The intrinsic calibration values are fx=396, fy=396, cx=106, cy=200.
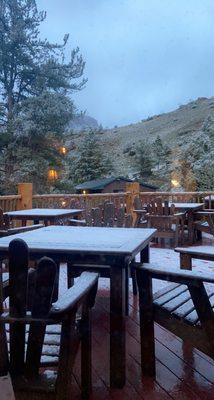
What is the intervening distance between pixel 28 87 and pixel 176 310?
54.0 ft

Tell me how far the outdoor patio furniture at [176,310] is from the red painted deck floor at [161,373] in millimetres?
107

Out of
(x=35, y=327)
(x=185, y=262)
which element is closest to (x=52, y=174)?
(x=185, y=262)

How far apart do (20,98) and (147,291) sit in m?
16.4

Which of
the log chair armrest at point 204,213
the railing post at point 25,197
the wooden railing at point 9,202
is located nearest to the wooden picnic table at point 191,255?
the log chair armrest at point 204,213

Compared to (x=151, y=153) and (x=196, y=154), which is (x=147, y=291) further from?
(x=151, y=153)

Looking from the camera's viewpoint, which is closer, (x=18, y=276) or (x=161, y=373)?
(x=18, y=276)

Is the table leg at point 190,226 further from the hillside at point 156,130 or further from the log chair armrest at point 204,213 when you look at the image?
the hillside at point 156,130

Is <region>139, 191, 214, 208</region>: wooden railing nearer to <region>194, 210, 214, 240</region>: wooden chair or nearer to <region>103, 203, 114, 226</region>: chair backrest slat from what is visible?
<region>194, 210, 214, 240</region>: wooden chair

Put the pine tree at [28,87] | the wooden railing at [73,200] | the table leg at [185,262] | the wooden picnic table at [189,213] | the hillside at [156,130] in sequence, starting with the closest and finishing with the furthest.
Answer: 1. the table leg at [185,262]
2. the wooden picnic table at [189,213]
3. the wooden railing at [73,200]
4. the pine tree at [28,87]
5. the hillside at [156,130]

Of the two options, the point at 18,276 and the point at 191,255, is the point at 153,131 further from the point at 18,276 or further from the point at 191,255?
the point at 18,276

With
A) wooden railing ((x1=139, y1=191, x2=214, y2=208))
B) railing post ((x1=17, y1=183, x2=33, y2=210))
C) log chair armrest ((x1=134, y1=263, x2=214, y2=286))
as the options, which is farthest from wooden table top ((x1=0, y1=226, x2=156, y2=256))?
wooden railing ((x1=139, y1=191, x2=214, y2=208))

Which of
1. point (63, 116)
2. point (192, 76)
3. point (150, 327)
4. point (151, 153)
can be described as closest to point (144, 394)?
point (150, 327)

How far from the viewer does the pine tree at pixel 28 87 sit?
15.9 m

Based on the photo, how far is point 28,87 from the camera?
17.2 meters
